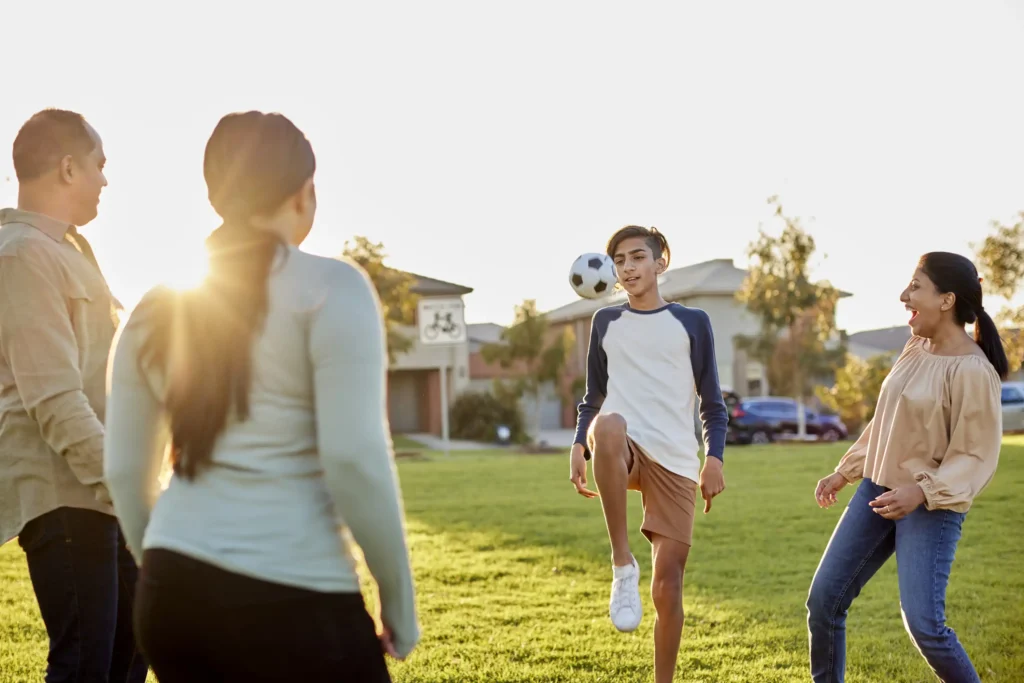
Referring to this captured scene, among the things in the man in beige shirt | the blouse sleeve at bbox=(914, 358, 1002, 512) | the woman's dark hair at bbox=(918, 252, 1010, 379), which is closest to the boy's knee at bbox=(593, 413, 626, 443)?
the blouse sleeve at bbox=(914, 358, 1002, 512)

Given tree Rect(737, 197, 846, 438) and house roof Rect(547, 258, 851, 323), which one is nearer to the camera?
tree Rect(737, 197, 846, 438)

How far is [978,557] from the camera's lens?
36.2 ft

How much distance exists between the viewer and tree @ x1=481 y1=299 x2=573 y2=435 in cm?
4525

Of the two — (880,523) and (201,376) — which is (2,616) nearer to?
(880,523)

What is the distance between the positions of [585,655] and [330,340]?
5005mm

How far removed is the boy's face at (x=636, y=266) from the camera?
17.7ft

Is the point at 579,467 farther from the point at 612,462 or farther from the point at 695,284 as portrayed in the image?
the point at 695,284

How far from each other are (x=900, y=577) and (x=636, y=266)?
1.89 metres

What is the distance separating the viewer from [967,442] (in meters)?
4.47

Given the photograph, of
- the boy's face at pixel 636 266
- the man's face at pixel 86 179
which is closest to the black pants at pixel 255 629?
the man's face at pixel 86 179

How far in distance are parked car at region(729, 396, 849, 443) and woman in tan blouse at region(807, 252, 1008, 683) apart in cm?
3270

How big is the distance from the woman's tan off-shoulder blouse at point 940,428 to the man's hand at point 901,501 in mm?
37

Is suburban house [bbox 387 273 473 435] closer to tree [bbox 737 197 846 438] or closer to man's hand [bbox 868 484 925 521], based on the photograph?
tree [bbox 737 197 846 438]

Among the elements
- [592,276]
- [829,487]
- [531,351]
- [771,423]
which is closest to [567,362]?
[531,351]
